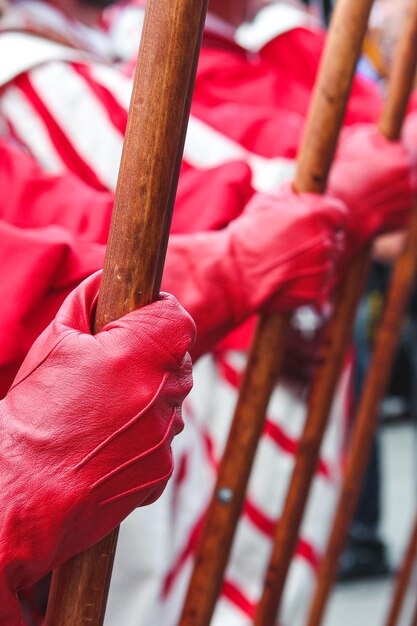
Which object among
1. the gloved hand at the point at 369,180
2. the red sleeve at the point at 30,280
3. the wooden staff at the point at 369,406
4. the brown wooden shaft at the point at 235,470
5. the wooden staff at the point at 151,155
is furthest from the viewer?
the wooden staff at the point at 369,406

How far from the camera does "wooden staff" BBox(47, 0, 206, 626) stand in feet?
1.48

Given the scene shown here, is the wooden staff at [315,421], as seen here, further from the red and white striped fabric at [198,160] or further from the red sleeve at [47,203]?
the red sleeve at [47,203]

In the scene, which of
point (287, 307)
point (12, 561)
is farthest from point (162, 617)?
point (12, 561)

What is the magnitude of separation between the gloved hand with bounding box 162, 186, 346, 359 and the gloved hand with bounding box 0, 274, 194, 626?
0.67 feet

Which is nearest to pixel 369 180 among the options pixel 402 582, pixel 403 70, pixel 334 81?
pixel 403 70

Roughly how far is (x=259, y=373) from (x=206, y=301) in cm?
10

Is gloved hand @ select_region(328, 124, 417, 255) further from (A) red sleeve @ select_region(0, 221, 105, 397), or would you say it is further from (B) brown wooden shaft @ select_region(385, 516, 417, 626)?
(B) brown wooden shaft @ select_region(385, 516, 417, 626)

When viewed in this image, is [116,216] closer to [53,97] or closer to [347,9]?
[347,9]

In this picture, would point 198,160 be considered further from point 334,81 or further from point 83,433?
point 83,433

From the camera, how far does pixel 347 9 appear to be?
0.68 m

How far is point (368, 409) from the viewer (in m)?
1.16

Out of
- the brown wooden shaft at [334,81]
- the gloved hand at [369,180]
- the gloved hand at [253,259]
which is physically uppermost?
the gloved hand at [369,180]

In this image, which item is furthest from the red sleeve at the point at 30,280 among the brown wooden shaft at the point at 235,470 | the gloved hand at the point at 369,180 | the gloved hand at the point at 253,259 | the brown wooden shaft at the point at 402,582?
the brown wooden shaft at the point at 402,582

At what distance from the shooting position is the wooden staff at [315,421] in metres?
0.92
